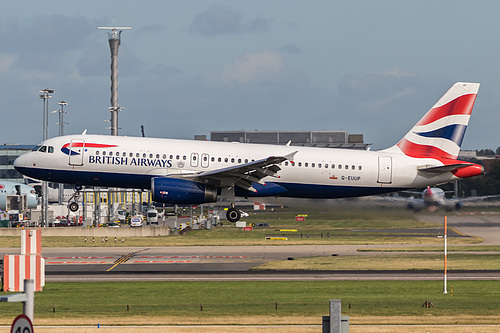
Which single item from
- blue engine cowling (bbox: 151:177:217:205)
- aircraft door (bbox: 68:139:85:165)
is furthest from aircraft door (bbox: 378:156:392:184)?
aircraft door (bbox: 68:139:85:165)

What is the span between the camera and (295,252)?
59969mm

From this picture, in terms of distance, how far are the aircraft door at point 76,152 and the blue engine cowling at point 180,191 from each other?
17.2 feet

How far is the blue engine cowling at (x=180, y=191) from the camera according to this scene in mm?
47750

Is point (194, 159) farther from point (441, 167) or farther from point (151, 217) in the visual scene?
point (151, 217)

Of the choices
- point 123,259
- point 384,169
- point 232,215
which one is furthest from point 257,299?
point 123,259

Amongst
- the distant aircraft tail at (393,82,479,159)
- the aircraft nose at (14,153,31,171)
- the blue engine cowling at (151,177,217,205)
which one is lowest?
the blue engine cowling at (151,177,217,205)

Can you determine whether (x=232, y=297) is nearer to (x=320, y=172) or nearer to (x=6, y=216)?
(x=320, y=172)

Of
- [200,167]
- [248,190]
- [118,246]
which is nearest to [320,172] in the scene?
[248,190]

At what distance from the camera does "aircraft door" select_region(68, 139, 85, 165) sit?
161ft

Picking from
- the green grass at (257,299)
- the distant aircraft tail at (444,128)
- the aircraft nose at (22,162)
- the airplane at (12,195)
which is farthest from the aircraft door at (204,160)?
the airplane at (12,195)

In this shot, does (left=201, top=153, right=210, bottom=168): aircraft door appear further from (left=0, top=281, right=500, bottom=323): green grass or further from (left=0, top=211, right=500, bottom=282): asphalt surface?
(left=0, top=281, right=500, bottom=323): green grass

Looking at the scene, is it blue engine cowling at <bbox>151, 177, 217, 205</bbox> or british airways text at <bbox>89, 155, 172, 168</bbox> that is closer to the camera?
blue engine cowling at <bbox>151, 177, 217, 205</bbox>

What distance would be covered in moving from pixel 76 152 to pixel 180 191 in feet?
24.5

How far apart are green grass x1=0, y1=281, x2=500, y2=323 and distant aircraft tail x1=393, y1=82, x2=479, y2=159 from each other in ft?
43.7
